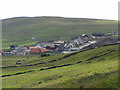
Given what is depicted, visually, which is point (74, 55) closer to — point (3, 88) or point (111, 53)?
point (111, 53)

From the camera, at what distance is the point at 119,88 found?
125 ft

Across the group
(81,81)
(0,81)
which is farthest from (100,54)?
(81,81)

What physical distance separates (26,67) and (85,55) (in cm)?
2189

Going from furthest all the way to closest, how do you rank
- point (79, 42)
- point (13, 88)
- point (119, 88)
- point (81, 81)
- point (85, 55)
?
point (79, 42) < point (85, 55) < point (13, 88) < point (81, 81) < point (119, 88)

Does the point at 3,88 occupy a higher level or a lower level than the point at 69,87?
lower

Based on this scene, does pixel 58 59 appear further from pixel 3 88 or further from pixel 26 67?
pixel 3 88

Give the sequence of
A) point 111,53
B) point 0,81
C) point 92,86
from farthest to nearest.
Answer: point 111,53
point 0,81
point 92,86

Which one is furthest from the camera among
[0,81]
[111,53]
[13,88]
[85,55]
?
[85,55]

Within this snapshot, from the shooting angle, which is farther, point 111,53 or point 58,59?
point 58,59

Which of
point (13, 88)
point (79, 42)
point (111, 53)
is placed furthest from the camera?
point (79, 42)

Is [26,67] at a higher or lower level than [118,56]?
lower

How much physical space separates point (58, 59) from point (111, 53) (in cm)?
2318

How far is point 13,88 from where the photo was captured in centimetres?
5594

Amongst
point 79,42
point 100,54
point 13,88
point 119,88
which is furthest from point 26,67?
point 79,42
